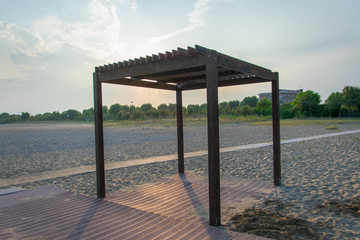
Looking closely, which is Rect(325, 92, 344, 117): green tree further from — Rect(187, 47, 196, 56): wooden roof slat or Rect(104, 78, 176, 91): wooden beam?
Rect(187, 47, 196, 56): wooden roof slat

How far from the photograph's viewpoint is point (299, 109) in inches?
2250

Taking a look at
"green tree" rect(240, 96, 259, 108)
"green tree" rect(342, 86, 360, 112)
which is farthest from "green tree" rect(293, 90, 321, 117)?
"green tree" rect(240, 96, 259, 108)

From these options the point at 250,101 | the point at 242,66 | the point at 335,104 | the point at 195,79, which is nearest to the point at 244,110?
the point at 335,104

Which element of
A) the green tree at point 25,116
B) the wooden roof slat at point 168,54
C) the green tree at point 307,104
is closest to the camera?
the wooden roof slat at point 168,54

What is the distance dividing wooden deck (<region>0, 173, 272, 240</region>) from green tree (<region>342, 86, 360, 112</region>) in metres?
48.6

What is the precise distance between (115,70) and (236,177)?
400 cm

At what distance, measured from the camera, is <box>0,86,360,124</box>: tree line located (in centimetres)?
4641

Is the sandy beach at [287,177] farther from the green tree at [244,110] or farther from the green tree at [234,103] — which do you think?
the green tree at [234,103]

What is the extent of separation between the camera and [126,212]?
4.00m

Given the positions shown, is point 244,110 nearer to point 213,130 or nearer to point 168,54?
point 168,54

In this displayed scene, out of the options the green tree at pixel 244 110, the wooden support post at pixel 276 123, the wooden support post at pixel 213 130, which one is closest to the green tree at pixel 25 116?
the green tree at pixel 244 110

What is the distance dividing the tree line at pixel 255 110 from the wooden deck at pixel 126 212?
49750 mm

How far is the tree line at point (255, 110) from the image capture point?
1827 inches

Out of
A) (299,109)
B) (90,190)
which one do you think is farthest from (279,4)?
(299,109)
